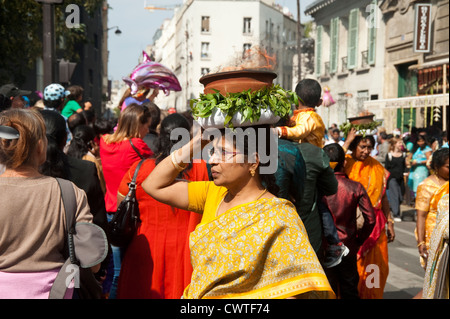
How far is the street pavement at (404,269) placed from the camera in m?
6.36

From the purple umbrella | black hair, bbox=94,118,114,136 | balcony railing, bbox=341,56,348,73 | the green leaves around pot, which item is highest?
balcony railing, bbox=341,56,348,73

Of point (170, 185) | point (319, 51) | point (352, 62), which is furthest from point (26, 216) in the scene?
point (319, 51)

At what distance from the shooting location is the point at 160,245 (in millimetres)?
3984

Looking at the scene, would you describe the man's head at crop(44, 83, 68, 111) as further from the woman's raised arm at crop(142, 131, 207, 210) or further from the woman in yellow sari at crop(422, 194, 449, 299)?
the woman in yellow sari at crop(422, 194, 449, 299)

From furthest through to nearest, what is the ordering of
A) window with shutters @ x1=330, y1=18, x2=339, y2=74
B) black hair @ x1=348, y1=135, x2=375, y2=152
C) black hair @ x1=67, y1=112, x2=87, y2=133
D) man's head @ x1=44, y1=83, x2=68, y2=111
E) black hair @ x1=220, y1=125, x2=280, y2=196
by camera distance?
1. window with shutters @ x1=330, y1=18, x2=339, y2=74
2. black hair @ x1=348, y1=135, x2=375, y2=152
3. black hair @ x1=67, y1=112, x2=87, y2=133
4. man's head @ x1=44, y1=83, x2=68, y2=111
5. black hair @ x1=220, y1=125, x2=280, y2=196

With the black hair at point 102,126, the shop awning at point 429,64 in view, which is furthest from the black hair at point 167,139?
the shop awning at point 429,64

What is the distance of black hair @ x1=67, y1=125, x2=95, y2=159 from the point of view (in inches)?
207

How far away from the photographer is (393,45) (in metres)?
19.5

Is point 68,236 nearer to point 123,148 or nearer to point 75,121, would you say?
point 123,148

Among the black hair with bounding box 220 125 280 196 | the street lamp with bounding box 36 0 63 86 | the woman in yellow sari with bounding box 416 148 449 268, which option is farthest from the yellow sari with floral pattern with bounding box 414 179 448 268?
the street lamp with bounding box 36 0 63 86

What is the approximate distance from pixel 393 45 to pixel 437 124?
357 centimetres

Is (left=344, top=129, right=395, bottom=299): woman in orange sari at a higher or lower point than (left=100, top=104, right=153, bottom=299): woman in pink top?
lower

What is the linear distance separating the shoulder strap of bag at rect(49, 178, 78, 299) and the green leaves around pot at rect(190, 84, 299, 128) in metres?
0.80
